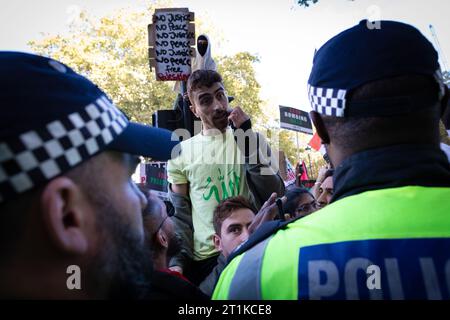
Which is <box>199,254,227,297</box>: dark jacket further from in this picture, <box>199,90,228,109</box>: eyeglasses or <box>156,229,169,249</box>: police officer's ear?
<box>199,90,228,109</box>: eyeglasses

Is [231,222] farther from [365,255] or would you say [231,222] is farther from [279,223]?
[365,255]

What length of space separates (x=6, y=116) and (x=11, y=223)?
0.23 m

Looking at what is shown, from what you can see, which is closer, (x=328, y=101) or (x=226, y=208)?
(x=328, y=101)

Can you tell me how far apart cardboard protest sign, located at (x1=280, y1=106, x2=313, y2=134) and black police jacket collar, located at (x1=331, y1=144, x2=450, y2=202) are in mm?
10817

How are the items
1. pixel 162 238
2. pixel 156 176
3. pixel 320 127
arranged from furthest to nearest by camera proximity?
1. pixel 156 176
2. pixel 162 238
3. pixel 320 127

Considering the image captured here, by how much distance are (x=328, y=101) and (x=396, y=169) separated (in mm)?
322

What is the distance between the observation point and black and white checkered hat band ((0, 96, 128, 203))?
87cm

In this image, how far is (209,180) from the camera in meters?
3.30

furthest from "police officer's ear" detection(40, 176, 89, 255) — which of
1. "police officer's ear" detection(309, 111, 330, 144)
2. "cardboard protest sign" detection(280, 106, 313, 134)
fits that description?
"cardboard protest sign" detection(280, 106, 313, 134)

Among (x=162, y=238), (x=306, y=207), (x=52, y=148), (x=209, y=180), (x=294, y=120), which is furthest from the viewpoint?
(x=294, y=120)

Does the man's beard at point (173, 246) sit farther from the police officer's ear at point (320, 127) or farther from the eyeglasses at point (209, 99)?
the police officer's ear at point (320, 127)

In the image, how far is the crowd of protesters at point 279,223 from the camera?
90cm

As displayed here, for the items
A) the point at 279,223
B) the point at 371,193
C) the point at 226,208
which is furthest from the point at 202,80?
the point at 371,193

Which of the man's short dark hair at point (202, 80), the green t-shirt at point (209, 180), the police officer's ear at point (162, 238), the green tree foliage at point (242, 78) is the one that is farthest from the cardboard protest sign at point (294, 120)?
the police officer's ear at point (162, 238)
